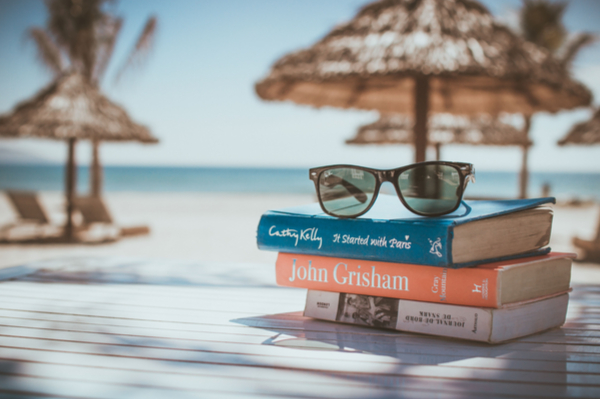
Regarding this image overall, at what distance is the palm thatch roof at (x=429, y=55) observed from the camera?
8.87ft

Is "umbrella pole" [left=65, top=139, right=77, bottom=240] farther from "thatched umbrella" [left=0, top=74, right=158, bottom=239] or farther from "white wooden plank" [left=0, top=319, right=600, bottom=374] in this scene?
"white wooden plank" [left=0, top=319, right=600, bottom=374]

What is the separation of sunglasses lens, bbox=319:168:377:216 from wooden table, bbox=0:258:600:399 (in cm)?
30

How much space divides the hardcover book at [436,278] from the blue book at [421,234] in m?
0.03

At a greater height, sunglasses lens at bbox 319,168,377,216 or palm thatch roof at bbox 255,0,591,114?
palm thatch roof at bbox 255,0,591,114

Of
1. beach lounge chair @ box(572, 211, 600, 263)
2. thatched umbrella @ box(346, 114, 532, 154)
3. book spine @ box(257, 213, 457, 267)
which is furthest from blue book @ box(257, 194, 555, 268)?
thatched umbrella @ box(346, 114, 532, 154)

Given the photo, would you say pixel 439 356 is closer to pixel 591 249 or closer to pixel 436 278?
pixel 436 278

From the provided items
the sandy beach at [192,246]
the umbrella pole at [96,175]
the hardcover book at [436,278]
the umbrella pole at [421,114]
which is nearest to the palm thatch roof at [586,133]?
the sandy beach at [192,246]

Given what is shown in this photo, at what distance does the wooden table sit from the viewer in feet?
2.39

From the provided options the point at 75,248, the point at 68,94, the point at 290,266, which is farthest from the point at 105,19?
the point at 290,266

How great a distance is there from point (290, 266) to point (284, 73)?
218 cm

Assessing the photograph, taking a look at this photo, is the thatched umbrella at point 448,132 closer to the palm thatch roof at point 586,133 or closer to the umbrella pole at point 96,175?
the palm thatch roof at point 586,133

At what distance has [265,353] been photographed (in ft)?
2.93

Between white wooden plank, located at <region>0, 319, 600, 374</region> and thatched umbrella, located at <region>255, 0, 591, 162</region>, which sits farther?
thatched umbrella, located at <region>255, 0, 591, 162</region>

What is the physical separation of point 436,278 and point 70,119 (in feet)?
25.3
